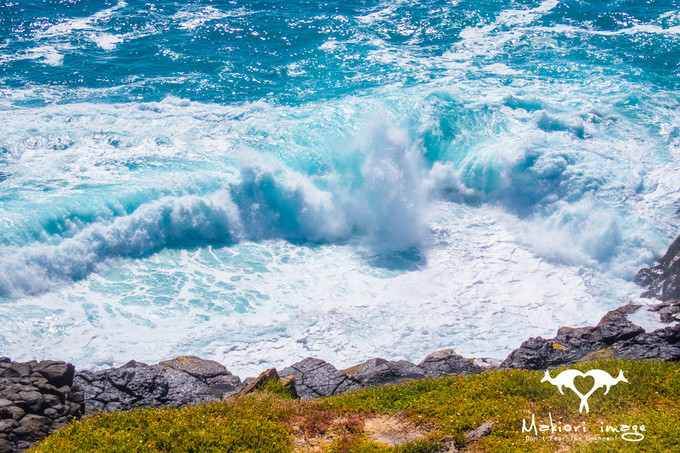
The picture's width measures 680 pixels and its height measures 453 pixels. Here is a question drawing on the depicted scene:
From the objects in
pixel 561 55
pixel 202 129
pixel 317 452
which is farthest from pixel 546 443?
pixel 561 55

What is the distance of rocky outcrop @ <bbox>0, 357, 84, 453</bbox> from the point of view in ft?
22.8

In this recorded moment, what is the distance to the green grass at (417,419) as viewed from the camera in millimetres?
6316

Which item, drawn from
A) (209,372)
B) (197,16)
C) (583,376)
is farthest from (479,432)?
(197,16)

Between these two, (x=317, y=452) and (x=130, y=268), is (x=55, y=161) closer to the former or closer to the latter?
(x=130, y=268)

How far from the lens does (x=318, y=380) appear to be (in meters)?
9.51

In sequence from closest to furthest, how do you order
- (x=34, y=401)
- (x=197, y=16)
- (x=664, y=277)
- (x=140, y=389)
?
1. (x=34, y=401)
2. (x=140, y=389)
3. (x=664, y=277)
4. (x=197, y=16)

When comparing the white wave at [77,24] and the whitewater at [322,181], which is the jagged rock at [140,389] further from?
the white wave at [77,24]

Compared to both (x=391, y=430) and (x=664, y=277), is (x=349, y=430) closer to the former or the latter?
(x=391, y=430)

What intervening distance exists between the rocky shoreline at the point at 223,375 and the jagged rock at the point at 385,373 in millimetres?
→ 17

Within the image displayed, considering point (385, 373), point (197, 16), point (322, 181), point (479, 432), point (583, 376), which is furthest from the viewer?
point (197, 16)

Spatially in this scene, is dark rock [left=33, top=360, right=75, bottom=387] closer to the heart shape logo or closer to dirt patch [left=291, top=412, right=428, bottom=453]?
dirt patch [left=291, top=412, right=428, bottom=453]

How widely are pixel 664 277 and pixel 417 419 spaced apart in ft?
32.1

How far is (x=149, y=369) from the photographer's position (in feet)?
30.9

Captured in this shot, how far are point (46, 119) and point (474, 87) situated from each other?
1757cm
